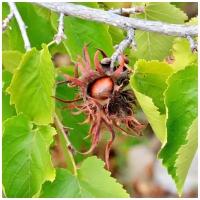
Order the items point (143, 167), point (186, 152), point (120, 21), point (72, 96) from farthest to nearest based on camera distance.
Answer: point (143, 167) → point (72, 96) → point (120, 21) → point (186, 152)

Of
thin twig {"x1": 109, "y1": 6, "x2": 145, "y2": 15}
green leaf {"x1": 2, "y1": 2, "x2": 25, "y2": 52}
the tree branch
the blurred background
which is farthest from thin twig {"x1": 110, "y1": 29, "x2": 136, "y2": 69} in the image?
the blurred background

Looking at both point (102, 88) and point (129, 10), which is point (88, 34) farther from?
point (102, 88)

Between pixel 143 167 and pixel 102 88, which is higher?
pixel 102 88

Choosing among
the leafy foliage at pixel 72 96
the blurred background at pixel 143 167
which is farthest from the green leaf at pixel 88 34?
the blurred background at pixel 143 167

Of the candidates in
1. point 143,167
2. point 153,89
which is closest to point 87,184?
point 153,89

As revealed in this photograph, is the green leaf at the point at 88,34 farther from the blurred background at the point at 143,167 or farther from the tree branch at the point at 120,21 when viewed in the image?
the blurred background at the point at 143,167

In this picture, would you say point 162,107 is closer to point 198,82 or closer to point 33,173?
point 198,82

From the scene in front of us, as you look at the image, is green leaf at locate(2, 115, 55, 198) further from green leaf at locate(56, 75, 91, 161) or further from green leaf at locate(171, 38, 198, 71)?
green leaf at locate(171, 38, 198, 71)
